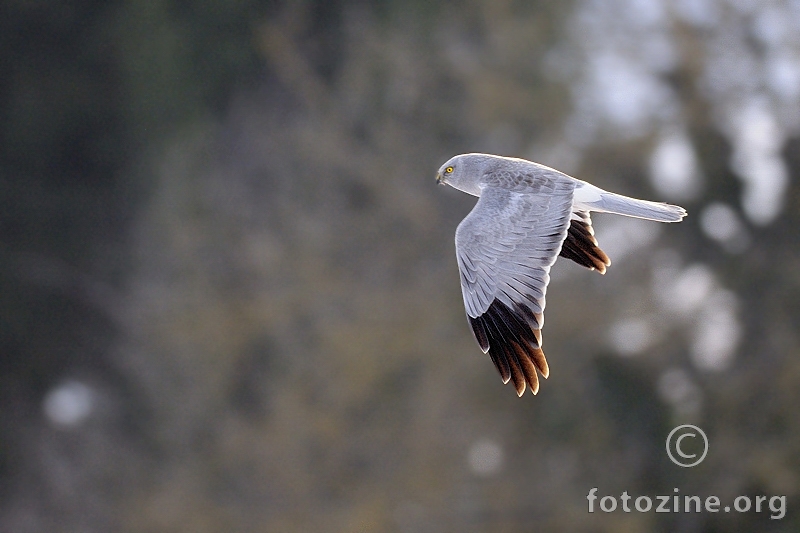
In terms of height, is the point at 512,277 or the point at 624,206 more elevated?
the point at 624,206

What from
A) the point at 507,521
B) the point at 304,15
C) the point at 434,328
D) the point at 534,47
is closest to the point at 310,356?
the point at 434,328

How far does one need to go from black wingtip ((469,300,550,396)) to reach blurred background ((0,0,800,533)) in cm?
1035

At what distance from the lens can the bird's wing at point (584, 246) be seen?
7.93 metres

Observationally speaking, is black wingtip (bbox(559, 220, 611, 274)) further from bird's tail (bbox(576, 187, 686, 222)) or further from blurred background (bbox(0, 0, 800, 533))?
blurred background (bbox(0, 0, 800, 533))

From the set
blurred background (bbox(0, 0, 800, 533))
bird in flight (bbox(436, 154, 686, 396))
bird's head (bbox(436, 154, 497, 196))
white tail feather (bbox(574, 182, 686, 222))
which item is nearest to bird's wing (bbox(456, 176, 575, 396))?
bird in flight (bbox(436, 154, 686, 396))

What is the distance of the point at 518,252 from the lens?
278 inches

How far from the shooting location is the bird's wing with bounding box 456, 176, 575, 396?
22.7ft

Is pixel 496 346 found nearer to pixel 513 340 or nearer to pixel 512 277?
pixel 513 340

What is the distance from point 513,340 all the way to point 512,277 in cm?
32

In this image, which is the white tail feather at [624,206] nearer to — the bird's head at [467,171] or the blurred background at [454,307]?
the bird's head at [467,171]

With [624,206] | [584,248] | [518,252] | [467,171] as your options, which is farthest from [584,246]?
[518,252]

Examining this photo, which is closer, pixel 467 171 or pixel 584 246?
pixel 584 246

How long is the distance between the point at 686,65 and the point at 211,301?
7.94 metres

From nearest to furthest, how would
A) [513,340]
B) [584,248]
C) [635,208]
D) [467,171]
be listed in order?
[513,340]
[635,208]
[584,248]
[467,171]
